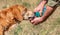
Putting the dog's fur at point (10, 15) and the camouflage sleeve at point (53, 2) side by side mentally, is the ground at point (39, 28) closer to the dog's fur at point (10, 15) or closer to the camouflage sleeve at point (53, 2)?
the dog's fur at point (10, 15)

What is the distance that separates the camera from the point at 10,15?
5.10 meters

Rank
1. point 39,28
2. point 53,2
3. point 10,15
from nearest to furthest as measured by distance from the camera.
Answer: point 53,2, point 10,15, point 39,28

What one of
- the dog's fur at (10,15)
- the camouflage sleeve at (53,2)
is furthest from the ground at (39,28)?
the camouflage sleeve at (53,2)

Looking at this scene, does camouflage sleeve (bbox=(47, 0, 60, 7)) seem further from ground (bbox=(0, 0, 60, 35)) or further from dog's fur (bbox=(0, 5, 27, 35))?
ground (bbox=(0, 0, 60, 35))

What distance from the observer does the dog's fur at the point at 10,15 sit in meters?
5.09

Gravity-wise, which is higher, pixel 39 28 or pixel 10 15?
pixel 10 15

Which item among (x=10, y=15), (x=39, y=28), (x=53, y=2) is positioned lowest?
(x=39, y=28)

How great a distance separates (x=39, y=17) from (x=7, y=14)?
21.0 inches

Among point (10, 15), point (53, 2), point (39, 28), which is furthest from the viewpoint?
point (39, 28)

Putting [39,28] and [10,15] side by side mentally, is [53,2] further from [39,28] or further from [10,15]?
[39,28]

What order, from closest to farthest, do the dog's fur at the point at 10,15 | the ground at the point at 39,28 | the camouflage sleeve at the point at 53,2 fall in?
the camouflage sleeve at the point at 53,2
the dog's fur at the point at 10,15
the ground at the point at 39,28

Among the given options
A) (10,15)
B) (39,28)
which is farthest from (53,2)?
(39,28)

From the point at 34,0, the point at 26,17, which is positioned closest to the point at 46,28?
the point at 26,17

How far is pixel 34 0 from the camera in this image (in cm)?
724
